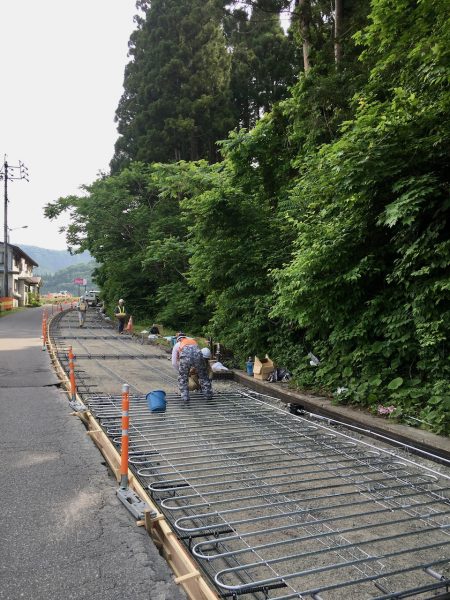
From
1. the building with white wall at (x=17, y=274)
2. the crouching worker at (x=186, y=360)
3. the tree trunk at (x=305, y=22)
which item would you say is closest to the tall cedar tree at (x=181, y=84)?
the tree trunk at (x=305, y=22)

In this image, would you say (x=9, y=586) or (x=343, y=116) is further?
(x=343, y=116)

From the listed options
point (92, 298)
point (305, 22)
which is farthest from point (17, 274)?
point (305, 22)

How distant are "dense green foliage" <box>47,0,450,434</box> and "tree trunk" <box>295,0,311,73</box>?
0.34 m

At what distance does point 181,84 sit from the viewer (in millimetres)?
25438

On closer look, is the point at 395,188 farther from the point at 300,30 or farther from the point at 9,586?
the point at 300,30

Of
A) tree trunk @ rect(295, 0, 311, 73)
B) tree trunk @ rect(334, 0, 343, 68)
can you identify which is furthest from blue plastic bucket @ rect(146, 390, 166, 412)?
tree trunk @ rect(295, 0, 311, 73)

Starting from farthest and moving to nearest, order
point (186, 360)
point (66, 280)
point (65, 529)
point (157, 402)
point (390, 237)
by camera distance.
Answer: point (66, 280)
point (186, 360)
point (390, 237)
point (157, 402)
point (65, 529)

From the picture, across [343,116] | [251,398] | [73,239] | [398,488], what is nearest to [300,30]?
[343,116]

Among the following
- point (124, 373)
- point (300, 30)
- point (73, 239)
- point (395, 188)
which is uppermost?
point (300, 30)

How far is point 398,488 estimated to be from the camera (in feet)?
15.5

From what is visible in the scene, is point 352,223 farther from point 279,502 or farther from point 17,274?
point 17,274

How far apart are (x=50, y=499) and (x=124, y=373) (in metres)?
7.88

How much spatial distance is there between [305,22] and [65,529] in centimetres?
1438

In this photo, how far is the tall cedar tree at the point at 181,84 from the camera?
984 inches
